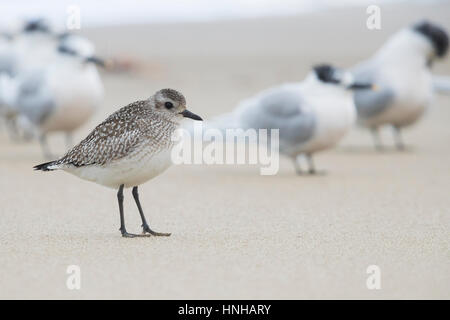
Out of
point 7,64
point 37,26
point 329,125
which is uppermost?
point 37,26

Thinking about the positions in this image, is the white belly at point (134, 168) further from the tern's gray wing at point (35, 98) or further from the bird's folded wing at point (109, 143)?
the tern's gray wing at point (35, 98)

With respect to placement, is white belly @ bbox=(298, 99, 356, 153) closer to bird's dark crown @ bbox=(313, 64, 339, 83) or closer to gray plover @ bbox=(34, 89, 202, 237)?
bird's dark crown @ bbox=(313, 64, 339, 83)

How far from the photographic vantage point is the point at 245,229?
4.89 meters

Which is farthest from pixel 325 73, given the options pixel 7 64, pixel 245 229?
pixel 7 64

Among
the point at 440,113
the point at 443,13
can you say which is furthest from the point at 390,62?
the point at 443,13

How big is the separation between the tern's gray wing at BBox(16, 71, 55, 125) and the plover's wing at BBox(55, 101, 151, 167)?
356 centimetres

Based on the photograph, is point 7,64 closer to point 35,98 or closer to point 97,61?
point 35,98

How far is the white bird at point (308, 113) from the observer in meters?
7.12

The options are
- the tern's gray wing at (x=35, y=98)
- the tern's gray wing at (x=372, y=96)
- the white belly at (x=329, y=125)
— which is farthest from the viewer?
the tern's gray wing at (x=372, y=96)

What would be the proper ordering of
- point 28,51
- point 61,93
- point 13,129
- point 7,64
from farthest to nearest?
point 7,64, point 28,51, point 13,129, point 61,93

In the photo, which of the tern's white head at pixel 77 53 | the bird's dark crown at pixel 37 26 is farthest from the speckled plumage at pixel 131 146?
the bird's dark crown at pixel 37 26

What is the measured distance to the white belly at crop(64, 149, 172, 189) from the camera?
175 inches

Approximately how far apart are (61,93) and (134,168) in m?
3.88

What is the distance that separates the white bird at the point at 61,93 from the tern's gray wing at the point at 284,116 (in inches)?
65.1
